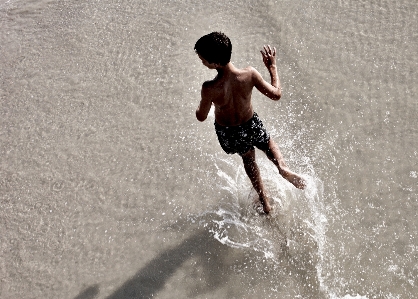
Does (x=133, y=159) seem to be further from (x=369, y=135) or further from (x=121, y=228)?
(x=369, y=135)

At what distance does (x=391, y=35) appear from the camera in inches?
163

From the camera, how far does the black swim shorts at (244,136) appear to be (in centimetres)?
293

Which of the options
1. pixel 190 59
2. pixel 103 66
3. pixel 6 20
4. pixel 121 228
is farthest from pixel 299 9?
pixel 6 20

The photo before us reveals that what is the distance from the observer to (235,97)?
2766mm

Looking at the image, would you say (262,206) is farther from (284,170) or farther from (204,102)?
(204,102)

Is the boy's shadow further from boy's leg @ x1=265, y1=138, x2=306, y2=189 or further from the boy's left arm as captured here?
the boy's left arm

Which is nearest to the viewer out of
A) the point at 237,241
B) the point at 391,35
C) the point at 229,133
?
the point at 229,133

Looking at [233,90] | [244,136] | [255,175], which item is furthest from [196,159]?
[233,90]

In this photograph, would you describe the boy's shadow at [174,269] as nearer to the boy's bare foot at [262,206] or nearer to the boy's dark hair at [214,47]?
the boy's bare foot at [262,206]

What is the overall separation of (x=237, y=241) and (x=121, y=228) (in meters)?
0.86

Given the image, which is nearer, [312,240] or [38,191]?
[312,240]

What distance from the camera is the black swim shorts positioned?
2934 mm

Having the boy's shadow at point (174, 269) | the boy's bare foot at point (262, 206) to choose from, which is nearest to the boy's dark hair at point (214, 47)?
the boy's bare foot at point (262, 206)

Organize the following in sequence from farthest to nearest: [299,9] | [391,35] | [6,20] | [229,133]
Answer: [6,20] → [299,9] → [391,35] → [229,133]
